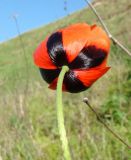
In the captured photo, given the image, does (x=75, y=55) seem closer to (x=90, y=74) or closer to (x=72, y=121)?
(x=90, y=74)

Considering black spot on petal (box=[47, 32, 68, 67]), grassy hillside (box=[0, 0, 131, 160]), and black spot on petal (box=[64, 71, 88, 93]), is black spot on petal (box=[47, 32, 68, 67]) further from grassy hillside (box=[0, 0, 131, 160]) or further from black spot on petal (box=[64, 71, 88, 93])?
grassy hillside (box=[0, 0, 131, 160])

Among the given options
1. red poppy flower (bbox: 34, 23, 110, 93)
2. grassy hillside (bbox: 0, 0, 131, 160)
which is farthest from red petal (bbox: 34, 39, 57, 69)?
grassy hillside (bbox: 0, 0, 131, 160)

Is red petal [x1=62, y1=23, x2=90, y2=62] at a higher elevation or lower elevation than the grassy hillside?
higher

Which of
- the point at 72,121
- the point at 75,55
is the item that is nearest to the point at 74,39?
the point at 75,55

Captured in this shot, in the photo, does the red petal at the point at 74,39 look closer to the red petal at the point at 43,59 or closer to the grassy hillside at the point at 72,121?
the red petal at the point at 43,59

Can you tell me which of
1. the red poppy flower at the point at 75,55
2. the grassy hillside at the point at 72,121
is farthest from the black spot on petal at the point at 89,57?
the grassy hillside at the point at 72,121

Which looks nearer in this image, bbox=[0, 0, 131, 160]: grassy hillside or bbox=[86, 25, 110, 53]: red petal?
bbox=[86, 25, 110, 53]: red petal

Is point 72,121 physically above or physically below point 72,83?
below
